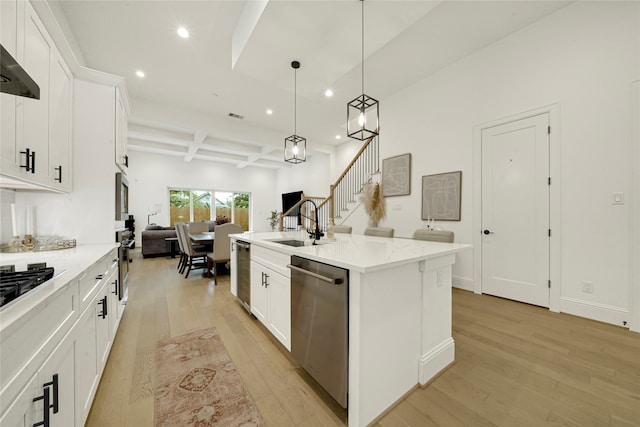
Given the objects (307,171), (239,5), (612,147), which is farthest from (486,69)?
(307,171)

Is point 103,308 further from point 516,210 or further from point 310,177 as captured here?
point 310,177

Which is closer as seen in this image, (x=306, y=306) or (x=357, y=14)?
(x=306, y=306)

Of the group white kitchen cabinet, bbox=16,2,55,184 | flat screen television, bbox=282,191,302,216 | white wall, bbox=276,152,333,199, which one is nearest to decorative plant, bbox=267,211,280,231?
flat screen television, bbox=282,191,302,216

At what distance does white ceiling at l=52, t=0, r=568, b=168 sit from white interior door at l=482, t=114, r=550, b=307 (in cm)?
150

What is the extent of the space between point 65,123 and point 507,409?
4016mm

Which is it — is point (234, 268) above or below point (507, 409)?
above

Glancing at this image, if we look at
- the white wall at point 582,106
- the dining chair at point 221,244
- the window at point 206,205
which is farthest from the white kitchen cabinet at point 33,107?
the window at point 206,205

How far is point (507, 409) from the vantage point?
4.84 ft

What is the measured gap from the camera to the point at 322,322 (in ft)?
5.00

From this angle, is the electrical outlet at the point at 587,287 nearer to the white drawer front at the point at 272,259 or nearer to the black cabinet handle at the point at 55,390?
the white drawer front at the point at 272,259

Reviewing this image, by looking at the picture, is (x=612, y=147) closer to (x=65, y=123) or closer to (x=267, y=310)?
(x=267, y=310)

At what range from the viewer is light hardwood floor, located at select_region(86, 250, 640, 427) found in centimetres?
142

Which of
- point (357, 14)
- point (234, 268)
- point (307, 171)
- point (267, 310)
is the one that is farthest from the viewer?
point (307, 171)

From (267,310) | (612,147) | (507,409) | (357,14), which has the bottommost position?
(507,409)
